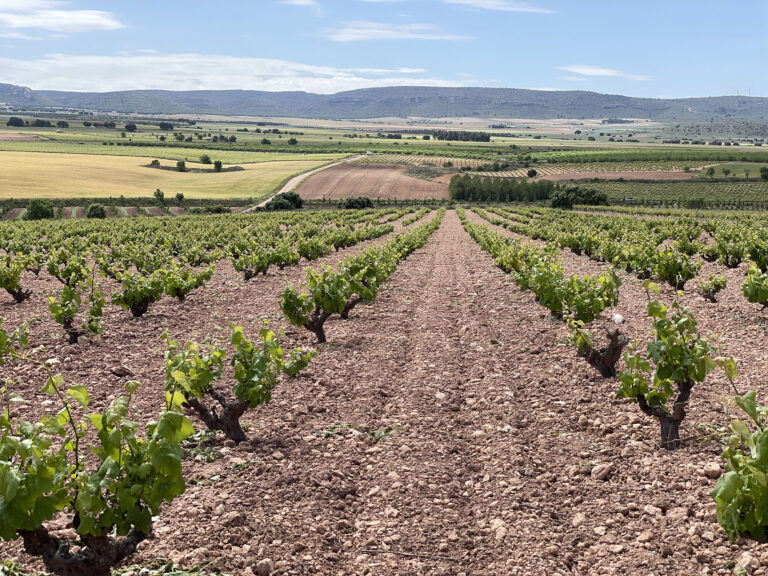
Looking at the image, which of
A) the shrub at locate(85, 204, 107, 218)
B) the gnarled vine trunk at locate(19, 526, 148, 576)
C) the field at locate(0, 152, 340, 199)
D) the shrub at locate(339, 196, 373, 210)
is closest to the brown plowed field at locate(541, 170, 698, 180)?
the field at locate(0, 152, 340, 199)

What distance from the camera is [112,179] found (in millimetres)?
103875

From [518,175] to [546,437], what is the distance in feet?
461

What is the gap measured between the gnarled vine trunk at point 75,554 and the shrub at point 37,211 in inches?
3045

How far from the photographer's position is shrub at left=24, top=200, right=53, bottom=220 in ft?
238

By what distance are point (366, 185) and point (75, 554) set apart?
11103 centimetres

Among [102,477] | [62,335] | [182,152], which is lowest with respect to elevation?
[62,335]

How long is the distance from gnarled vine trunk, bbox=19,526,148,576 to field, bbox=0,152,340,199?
90424mm

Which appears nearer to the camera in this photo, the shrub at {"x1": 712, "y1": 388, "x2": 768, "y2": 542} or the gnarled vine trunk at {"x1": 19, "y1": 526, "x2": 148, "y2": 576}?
the shrub at {"x1": 712, "y1": 388, "x2": 768, "y2": 542}

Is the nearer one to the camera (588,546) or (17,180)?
(588,546)

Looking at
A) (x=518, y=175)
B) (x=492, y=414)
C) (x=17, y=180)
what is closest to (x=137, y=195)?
(x=17, y=180)

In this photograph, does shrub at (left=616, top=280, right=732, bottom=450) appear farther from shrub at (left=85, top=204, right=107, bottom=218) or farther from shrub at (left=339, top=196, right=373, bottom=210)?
shrub at (left=339, top=196, right=373, bottom=210)

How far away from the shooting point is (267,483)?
729 centimetres

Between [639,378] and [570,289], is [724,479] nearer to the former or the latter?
[639,378]

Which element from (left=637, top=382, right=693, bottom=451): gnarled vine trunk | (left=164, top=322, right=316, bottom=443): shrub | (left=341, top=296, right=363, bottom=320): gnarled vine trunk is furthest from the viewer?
(left=341, top=296, right=363, bottom=320): gnarled vine trunk
